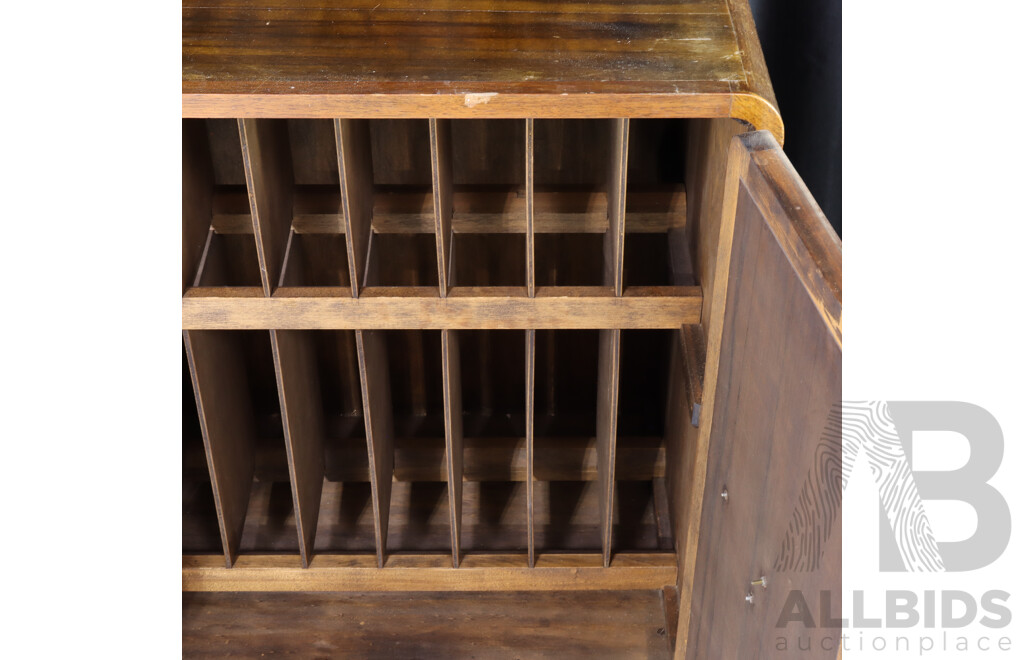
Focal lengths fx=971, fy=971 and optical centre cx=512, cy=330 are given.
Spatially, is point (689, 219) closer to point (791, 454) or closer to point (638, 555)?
point (638, 555)

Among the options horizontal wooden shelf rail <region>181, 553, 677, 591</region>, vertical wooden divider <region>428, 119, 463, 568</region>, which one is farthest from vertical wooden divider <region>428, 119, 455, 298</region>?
horizontal wooden shelf rail <region>181, 553, 677, 591</region>

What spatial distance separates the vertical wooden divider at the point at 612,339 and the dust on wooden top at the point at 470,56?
0.10 m

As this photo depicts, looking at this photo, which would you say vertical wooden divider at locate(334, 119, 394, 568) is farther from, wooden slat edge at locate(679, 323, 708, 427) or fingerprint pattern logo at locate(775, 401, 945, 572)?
fingerprint pattern logo at locate(775, 401, 945, 572)

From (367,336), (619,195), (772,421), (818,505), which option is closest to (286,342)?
Result: (367,336)

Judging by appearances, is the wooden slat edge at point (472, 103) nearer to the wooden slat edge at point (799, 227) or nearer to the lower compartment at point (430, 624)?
the wooden slat edge at point (799, 227)

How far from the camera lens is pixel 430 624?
1.87 metres

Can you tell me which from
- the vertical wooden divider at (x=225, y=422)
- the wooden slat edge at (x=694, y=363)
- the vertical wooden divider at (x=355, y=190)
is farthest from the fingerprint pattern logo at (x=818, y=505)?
the vertical wooden divider at (x=225, y=422)

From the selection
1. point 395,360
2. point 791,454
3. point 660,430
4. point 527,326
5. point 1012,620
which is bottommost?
point 660,430

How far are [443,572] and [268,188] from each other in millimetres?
784

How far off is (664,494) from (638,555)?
0.23 m

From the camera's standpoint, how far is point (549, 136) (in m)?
2.00

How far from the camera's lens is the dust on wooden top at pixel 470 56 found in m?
1.25

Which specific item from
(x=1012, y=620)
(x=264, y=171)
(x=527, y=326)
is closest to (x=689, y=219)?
(x=527, y=326)

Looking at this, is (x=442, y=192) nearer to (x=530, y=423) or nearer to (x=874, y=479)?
(x=530, y=423)
